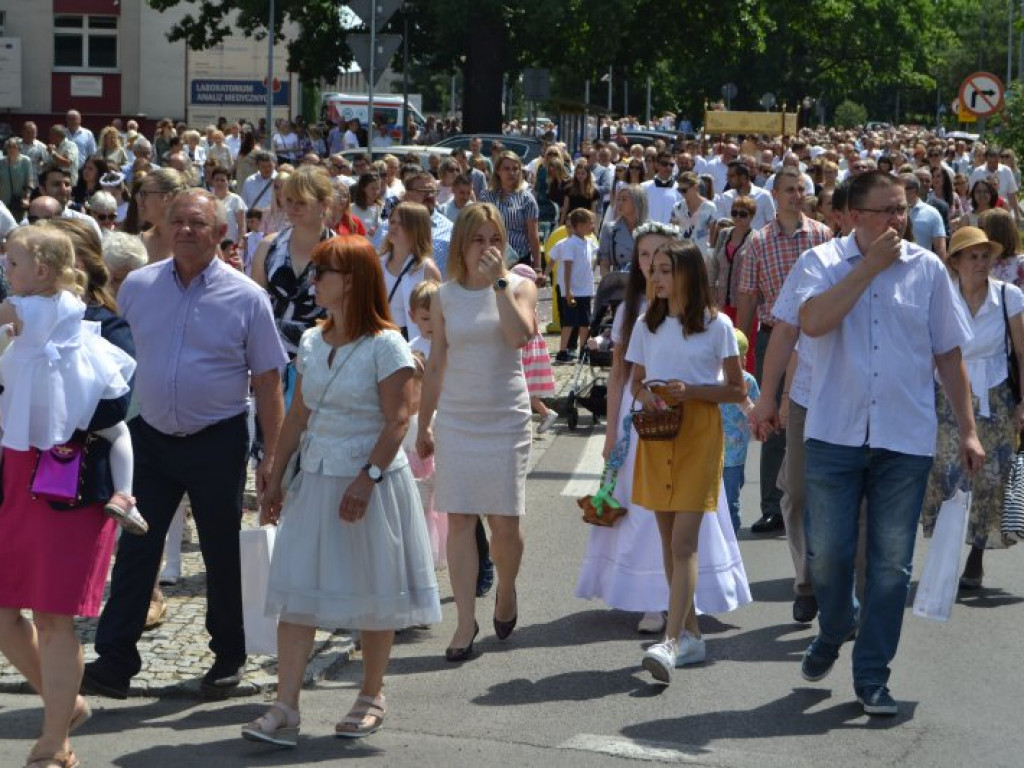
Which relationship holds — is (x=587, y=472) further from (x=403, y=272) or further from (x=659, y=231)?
(x=659, y=231)

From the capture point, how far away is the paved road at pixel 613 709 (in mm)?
6496

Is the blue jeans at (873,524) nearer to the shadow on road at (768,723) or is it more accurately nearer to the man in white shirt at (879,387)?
the man in white shirt at (879,387)

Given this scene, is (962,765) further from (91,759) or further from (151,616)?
(151,616)

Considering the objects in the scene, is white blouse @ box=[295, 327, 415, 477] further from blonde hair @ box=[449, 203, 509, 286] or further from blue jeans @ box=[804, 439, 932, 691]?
blue jeans @ box=[804, 439, 932, 691]

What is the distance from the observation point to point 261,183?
19.9m

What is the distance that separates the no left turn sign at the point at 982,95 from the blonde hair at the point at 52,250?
2227 cm

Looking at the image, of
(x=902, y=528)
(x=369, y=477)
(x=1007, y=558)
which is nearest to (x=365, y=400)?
(x=369, y=477)

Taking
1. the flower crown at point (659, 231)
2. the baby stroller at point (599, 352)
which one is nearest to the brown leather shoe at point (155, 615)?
the flower crown at point (659, 231)

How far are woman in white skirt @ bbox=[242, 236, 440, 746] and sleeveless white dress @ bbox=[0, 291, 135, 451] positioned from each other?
0.80 m

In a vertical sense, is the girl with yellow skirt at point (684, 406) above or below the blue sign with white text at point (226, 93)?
below

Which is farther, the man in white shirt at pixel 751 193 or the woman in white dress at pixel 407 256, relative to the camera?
the man in white shirt at pixel 751 193

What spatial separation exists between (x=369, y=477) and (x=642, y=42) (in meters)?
42.5

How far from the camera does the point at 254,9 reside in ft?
149

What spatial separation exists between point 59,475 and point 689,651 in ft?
9.29
